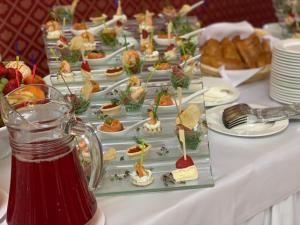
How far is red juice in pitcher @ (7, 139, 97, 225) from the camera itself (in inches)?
25.2

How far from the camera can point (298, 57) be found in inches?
45.5

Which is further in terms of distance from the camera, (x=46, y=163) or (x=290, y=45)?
(x=290, y=45)

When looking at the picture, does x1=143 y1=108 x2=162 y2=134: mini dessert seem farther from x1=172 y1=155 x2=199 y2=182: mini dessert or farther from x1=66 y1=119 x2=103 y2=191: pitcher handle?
x1=66 y1=119 x2=103 y2=191: pitcher handle

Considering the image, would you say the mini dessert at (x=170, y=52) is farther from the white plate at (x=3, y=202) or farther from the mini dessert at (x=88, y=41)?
the white plate at (x=3, y=202)

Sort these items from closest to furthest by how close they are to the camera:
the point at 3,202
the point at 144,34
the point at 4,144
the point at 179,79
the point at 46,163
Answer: the point at 46,163
the point at 3,202
the point at 4,144
the point at 179,79
the point at 144,34

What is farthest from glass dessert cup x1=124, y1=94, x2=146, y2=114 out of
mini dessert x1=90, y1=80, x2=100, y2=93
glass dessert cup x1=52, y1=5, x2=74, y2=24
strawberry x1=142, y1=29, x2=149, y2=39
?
glass dessert cup x1=52, y1=5, x2=74, y2=24

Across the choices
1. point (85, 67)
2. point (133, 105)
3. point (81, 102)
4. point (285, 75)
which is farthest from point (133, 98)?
point (285, 75)

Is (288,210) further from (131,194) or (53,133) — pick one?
(53,133)

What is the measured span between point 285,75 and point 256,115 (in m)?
0.19

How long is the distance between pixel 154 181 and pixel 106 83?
0.42 meters

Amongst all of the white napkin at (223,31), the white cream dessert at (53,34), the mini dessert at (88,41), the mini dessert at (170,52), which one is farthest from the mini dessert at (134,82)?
the white napkin at (223,31)

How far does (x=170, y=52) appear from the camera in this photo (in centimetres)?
134

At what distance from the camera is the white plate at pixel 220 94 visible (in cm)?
121

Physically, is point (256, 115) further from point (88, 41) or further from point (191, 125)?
point (88, 41)
